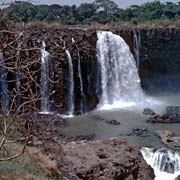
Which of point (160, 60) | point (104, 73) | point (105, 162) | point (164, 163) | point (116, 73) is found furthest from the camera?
point (160, 60)

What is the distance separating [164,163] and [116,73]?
10751 millimetres

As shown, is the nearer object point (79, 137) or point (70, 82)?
point (79, 137)

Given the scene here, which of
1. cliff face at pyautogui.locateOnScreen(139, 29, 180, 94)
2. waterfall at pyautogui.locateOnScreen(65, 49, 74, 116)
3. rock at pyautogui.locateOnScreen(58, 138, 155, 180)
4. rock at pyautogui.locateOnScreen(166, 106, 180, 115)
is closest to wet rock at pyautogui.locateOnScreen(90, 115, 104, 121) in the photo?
waterfall at pyautogui.locateOnScreen(65, 49, 74, 116)

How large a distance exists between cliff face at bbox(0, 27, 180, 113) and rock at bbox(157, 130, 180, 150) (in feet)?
13.6

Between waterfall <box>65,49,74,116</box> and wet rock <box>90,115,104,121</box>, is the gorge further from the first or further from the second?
wet rock <box>90,115,104,121</box>

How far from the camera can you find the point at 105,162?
11.2 m

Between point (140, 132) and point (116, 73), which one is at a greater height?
point (116, 73)

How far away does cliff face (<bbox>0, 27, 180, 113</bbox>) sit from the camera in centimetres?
2134

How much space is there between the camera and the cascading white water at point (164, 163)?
14.3 meters

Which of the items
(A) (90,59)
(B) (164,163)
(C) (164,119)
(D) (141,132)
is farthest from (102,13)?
(B) (164,163)

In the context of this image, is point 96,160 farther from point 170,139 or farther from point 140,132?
point 140,132

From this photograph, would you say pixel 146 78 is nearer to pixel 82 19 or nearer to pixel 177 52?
pixel 177 52

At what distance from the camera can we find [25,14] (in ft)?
106

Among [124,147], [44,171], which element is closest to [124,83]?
[124,147]
